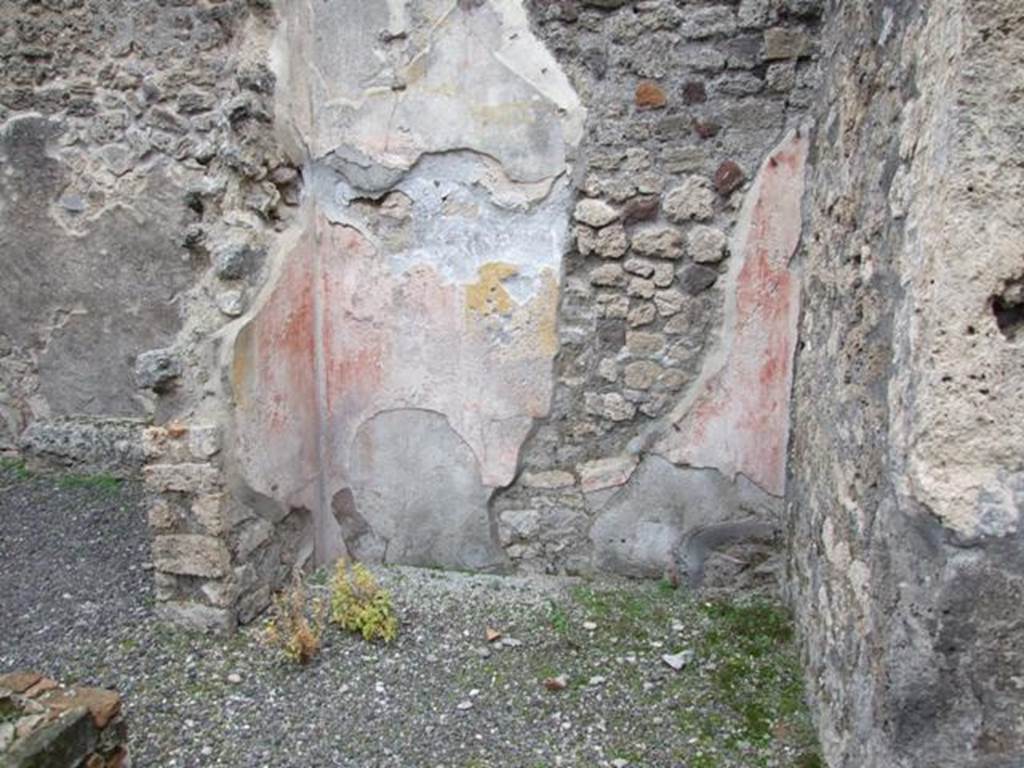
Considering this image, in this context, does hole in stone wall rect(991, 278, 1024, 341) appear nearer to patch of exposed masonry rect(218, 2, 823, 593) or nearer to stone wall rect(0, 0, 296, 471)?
patch of exposed masonry rect(218, 2, 823, 593)

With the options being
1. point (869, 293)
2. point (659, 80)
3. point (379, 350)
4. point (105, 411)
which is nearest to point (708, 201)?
point (659, 80)

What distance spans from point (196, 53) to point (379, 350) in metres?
1.91

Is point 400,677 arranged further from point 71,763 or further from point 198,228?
point 198,228

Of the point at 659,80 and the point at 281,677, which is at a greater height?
the point at 659,80

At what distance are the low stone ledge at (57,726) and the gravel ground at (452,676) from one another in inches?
7.7

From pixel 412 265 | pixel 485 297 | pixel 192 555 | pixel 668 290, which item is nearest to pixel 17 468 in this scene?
pixel 192 555

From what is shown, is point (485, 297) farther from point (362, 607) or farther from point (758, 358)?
point (362, 607)

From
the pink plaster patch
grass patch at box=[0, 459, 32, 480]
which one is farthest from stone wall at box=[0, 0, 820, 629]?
grass patch at box=[0, 459, 32, 480]

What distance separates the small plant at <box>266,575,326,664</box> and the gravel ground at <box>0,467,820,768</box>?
0.15 feet

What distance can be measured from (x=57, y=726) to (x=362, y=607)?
43.5 inches

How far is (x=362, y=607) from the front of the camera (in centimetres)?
299

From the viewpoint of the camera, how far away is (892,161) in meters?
1.79

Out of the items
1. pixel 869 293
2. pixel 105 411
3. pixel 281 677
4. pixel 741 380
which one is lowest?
pixel 281 677

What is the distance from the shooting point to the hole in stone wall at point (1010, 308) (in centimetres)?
144
